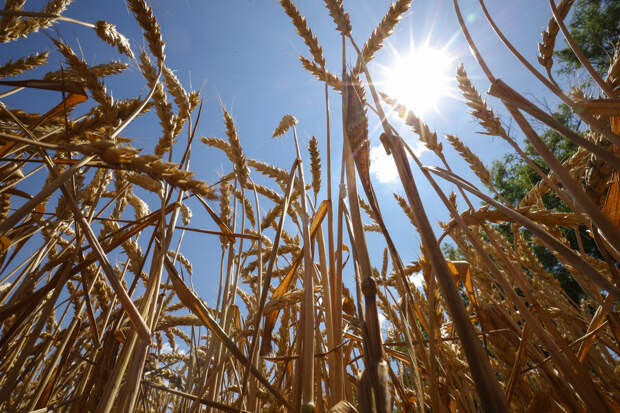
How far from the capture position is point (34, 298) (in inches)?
23.0

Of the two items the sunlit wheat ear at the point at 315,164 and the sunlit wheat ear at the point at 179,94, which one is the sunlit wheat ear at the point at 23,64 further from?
the sunlit wheat ear at the point at 315,164

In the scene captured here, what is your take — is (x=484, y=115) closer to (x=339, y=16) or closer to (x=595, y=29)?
(x=339, y=16)

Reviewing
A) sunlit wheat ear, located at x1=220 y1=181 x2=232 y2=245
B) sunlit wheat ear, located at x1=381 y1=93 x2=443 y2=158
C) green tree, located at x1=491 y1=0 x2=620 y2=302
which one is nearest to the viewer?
sunlit wheat ear, located at x1=381 y1=93 x2=443 y2=158

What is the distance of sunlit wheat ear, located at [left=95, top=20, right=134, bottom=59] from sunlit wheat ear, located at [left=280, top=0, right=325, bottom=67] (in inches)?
21.0

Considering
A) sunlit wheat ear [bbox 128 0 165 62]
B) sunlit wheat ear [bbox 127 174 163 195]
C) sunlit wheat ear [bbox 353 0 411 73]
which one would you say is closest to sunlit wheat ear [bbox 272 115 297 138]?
sunlit wheat ear [bbox 353 0 411 73]

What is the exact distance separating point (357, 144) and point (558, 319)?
1399 mm

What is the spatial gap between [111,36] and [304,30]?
590mm

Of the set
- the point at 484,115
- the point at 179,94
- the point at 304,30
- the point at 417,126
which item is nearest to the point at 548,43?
the point at 484,115

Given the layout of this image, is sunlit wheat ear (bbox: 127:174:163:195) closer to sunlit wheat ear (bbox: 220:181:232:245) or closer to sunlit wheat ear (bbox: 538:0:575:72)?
sunlit wheat ear (bbox: 220:181:232:245)

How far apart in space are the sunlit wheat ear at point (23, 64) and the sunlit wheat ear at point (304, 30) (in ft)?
3.44

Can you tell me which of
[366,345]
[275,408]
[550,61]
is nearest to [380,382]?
[366,345]

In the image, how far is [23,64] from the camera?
3.82ft

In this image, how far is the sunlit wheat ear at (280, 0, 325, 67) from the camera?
0.91 metres

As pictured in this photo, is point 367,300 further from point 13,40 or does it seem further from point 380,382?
point 13,40
